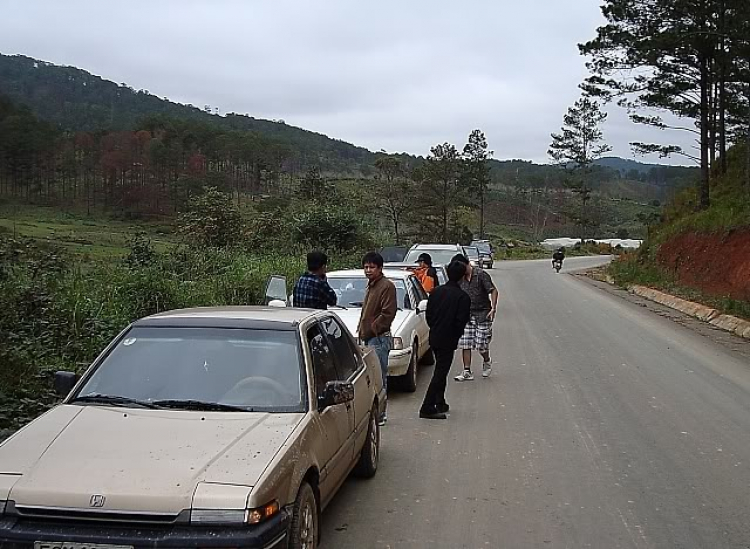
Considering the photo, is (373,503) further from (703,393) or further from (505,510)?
(703,393)

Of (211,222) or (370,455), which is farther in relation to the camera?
(211,222)

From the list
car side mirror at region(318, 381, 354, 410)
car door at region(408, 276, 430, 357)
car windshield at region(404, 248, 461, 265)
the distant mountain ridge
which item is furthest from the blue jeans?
the distant mountain ridge

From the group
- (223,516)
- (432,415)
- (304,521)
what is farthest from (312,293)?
(223,516)

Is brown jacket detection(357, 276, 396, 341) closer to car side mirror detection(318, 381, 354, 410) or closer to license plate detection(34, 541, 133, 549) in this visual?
car side mirror detection(318, 381, 354, 410)

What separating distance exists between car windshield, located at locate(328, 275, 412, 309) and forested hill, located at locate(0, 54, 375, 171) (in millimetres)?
50446

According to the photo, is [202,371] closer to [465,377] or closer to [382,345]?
[382,345]

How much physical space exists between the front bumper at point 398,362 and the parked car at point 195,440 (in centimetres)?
382

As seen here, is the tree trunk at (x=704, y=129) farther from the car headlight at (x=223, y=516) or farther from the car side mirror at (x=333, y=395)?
the car headlight at (x=223, y=516)

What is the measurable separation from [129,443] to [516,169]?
142 metres

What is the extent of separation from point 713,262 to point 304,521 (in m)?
26.1

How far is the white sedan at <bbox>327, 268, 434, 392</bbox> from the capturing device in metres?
10.7

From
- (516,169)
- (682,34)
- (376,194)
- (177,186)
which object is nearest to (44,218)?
(177,186)

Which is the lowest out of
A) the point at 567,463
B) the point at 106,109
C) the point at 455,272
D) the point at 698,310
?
the point at 698,310

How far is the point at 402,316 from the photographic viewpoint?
11617 millimetres
